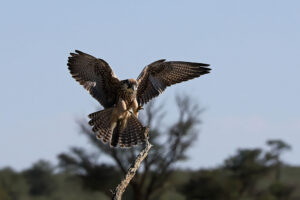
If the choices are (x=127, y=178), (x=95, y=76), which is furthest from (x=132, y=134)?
(x=127, y=178)

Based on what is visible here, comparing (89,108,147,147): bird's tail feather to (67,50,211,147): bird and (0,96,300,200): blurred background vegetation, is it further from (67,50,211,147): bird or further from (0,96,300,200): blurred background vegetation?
(0,96,300,200): blurred background vegetation

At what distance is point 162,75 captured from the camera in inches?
520

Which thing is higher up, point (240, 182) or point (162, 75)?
point (240, 182)

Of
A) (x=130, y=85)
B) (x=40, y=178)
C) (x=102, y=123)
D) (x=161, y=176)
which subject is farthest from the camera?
(x=40, y=178)

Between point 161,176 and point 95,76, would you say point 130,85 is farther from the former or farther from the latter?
point 161,176

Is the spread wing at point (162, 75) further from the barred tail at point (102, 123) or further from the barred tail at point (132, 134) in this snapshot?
the barred tail at point (102, 123)

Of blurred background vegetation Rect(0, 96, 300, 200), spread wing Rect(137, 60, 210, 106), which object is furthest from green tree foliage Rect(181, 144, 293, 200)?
spread wing Rect(137, 60, 210, 106)

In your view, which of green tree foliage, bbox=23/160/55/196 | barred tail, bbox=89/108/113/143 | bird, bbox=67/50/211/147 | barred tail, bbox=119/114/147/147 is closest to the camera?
barred tail, bbox=119/114/147/147

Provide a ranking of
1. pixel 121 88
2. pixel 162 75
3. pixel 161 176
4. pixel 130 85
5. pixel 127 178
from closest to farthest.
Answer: pixel 127 178 → pixel 130 85 → pixel 121 88 → pixel 162 75 → pixel 161 176

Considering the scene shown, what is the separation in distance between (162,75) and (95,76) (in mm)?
1104

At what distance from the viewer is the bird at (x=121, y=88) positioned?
12773mm

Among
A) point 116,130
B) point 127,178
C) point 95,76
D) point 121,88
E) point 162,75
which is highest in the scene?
point 162,75

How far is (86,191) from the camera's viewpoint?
136 ft

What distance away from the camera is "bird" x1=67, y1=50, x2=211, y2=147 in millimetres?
12773
